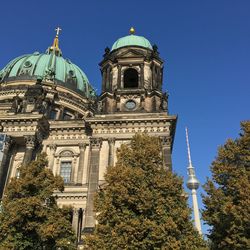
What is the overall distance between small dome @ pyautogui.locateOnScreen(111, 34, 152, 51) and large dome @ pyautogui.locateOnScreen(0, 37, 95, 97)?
38.3ft

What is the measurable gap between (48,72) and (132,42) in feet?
46.6

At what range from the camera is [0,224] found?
64.4 ft

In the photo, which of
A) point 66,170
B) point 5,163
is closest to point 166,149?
point 66,170

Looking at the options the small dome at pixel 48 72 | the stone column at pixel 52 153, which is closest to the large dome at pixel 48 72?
the small dome at pixel 48 72

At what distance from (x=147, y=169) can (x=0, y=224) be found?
30.3ft

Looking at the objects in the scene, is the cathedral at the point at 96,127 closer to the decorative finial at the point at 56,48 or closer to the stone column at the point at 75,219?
the stone column at the point at 75,219

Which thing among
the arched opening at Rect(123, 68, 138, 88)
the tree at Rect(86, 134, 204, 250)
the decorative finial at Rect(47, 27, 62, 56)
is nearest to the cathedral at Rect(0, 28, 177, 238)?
the arched opening at Rect(123, 68, 138, 88)

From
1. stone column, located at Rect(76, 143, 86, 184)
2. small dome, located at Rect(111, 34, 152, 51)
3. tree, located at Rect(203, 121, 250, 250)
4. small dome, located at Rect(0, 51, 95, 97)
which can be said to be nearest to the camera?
tree, located at Rect(203, 121, 250, 250)

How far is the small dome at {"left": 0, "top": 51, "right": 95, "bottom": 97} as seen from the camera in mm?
48100

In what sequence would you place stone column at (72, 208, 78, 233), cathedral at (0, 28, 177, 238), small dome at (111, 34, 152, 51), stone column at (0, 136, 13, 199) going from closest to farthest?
1. stone column at (72, 208, 78, 233)
2. stone column at (0, 136, 13, 199)
3. cathedral at (0, 28, 177, 238)
4. small dome at (111, 34, 152, 51)

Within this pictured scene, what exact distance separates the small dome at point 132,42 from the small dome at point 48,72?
11687 mm

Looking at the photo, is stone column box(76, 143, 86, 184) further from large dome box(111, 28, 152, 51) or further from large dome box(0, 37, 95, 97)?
large dome box(0, 37, 95, 97)

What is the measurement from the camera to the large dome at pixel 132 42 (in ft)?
127

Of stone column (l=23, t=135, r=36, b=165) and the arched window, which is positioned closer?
stone column (l=23, t=135, r=36, b=165)
